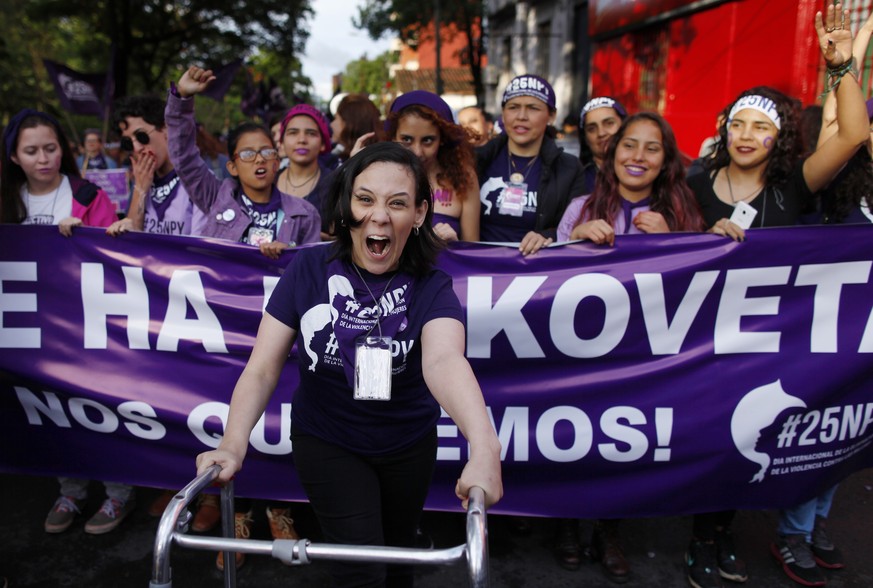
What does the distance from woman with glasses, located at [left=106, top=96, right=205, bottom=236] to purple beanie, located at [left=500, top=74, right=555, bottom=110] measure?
1907 millimetres

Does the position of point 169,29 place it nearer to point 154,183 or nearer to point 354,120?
point 354,120

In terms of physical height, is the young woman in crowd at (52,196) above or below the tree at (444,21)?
below

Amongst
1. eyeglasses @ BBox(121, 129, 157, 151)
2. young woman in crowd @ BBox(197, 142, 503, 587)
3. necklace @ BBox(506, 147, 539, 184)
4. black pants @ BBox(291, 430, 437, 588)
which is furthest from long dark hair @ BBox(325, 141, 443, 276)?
eyeglasses @ BBox(121, 129, 157, 151)

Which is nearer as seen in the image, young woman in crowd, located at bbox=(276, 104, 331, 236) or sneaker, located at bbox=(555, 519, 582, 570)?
sneaker, located at bbox=(555, 519, 582, 570)

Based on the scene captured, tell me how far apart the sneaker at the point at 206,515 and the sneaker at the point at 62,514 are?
67cm

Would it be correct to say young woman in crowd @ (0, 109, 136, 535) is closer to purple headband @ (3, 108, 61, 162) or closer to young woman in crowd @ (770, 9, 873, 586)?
purple headband @ (3, 108, 61, 162)

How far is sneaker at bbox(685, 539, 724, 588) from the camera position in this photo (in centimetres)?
328

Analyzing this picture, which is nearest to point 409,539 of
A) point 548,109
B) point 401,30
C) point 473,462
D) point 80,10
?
point 473,462

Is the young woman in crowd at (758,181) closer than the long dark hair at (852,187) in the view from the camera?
Yes

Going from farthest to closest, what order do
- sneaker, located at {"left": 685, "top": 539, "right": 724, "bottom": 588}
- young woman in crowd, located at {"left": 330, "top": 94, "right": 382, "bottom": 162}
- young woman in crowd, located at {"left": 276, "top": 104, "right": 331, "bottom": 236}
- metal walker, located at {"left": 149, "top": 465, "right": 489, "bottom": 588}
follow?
1. young woman in crowd, located at {"left": 330, "top": 94, "right": 382, "bottom": 162}
2. young woman in crowd, located at {"left": 276, "top": 104, "right": 331, "bottom": 236}
3. sneaker, located at {"left": 685, "top": 539, "right": 724, "bottom": 588}
4. metal walker, located at {"left": 149, "top": 465, "right": 489, "bottom": 588}

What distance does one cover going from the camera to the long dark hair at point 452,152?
147 inches

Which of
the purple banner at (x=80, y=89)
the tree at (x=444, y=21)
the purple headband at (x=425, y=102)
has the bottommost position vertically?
the purple headband at (x=425, y=102)

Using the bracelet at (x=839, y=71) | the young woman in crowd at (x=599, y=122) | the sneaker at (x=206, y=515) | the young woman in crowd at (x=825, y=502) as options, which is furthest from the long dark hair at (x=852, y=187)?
the sneaker at (x=206, y=515)

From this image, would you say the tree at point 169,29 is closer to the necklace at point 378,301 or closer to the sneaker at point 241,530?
the sneaker at point 241,530
